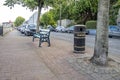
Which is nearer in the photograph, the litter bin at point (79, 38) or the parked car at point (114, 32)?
the litter bin at point (79, 38)

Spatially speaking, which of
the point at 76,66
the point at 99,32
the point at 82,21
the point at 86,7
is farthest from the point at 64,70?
the point at 82,21

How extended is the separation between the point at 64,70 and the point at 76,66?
0.84 m

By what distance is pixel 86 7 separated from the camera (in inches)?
2309

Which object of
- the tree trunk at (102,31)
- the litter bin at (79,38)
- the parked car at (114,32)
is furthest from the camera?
the parked car at (114,32)

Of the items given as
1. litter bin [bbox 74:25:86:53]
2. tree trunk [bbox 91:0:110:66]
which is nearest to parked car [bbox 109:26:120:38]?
litter bin [bbox 74:25:86:53]

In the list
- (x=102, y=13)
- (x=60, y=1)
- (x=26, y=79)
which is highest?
(x=60, y=1)

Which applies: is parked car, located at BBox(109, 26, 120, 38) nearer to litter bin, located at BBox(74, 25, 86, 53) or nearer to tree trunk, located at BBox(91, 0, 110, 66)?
litter bin, located at BBox(74, 25, 86, 53)

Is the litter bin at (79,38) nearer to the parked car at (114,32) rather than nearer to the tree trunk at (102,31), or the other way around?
the tree trunk at (102,31)

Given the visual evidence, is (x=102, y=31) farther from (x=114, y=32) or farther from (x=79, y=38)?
(x=114, y=32)

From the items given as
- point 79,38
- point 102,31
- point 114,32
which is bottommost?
point 114,32

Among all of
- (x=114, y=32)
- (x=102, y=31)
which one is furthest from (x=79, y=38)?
(x=114, y=32)

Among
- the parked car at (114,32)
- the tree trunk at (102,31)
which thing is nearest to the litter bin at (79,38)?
the tree trunk at (102,31)

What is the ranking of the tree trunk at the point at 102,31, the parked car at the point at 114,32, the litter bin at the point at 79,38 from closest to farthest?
the tree trunk at the point at 102,31
the litter bin at the point at 79,38
the parked car at the point at 114,32

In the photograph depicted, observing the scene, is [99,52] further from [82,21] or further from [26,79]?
[82,21]
